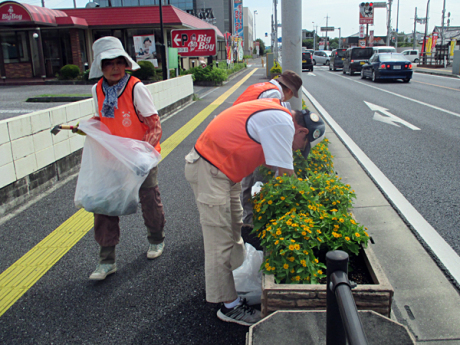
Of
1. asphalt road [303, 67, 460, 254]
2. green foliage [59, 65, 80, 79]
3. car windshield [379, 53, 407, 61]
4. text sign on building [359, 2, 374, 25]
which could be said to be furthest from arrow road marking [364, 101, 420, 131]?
text sign on building [359, 2, 374, 25]

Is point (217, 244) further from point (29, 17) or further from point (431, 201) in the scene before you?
point (29, 17)

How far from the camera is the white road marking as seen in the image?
10.8ft

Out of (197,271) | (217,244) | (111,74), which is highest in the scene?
(111,74)

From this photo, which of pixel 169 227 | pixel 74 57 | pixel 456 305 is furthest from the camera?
pixel 74 57

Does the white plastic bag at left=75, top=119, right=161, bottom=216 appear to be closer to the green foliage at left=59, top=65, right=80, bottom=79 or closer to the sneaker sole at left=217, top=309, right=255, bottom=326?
the sneaker sole at left=217, top=309, right=255, bottom=326

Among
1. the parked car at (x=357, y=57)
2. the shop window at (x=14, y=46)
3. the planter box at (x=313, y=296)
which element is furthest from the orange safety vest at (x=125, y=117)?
the parked car at (x=357, y=57)

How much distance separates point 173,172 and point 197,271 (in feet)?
9.85

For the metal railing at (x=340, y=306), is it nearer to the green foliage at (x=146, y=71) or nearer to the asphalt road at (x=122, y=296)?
the asphalt road at (x=122, y=296)

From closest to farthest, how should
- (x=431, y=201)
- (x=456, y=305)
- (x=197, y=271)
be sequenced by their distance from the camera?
(x=456, y=305), (x=197, y=271), (x=431, y=201)

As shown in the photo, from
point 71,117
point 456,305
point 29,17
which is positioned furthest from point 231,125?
point 29,17

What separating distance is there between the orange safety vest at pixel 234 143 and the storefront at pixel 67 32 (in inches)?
919

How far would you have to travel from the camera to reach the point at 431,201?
4.65 meters

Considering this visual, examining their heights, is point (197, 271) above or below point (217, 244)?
below

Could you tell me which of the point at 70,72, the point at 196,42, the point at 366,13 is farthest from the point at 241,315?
the point at 366,13
